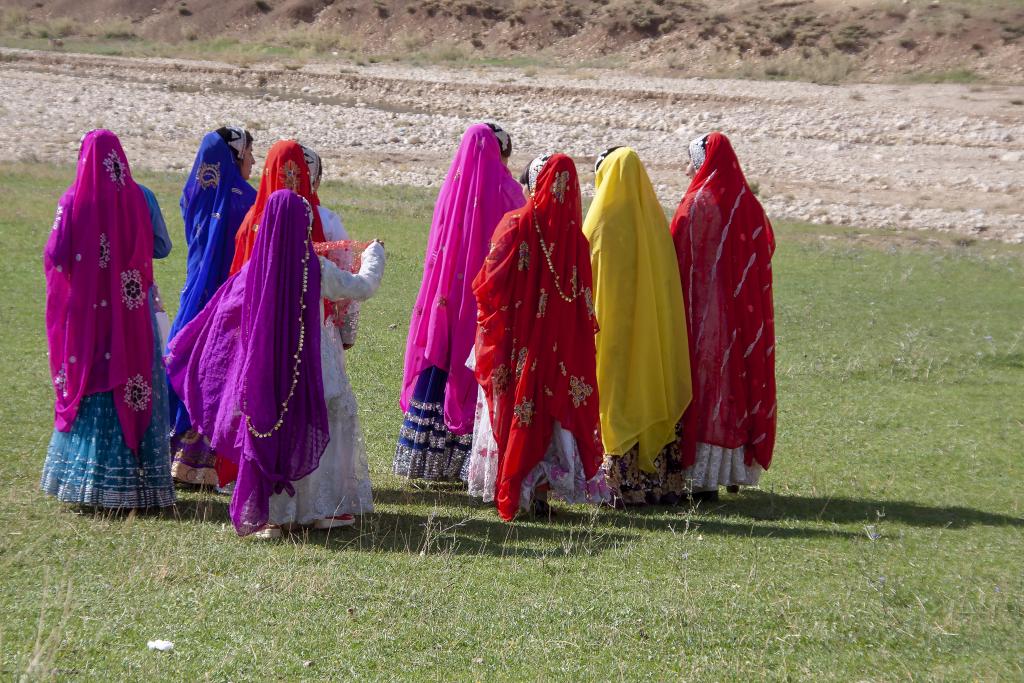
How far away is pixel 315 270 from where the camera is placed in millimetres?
5953

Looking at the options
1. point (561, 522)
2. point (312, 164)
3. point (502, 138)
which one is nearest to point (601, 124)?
point (502, 138)

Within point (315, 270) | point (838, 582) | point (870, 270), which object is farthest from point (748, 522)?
point (870, 270)

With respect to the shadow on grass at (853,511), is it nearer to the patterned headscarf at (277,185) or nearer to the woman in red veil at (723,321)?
the woman in red veil at (723,321)

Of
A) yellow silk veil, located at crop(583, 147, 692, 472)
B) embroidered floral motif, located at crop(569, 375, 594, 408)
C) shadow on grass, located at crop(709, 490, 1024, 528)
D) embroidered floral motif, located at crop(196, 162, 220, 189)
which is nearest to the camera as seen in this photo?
embroidered floral motif, located at crop(569, 375, 594, 408)

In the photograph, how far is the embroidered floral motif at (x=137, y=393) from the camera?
6359 millimetres

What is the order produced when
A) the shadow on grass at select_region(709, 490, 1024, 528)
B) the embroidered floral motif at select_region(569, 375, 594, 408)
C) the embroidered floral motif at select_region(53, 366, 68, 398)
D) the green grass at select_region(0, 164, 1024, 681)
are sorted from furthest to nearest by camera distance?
the shadow on grass at select_region(709, 490, 1024, 528)
the embroidered floral motif at select_region(569, 375, 594, 408)
the embroidered floral motif at select_region(53, 366, 68, 398)
the green grass at select_region(0, 164, 1024, 681)

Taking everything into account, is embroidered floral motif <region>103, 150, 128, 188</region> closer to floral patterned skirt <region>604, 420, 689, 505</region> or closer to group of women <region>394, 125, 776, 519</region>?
group of women <region>394, 125, 776, 519</region>

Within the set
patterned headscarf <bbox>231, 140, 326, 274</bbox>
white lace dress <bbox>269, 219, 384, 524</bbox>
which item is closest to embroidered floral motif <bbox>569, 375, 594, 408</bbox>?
white lace dress <bbox>269, 219, 384, 524</bbox>

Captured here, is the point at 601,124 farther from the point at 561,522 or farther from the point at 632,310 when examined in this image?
the point at 561,522

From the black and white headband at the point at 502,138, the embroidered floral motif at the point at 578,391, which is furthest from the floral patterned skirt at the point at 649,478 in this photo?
the black and white headband at the point at 502,138

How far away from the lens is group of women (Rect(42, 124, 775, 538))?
5980 millimetres

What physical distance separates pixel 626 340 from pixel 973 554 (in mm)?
2049

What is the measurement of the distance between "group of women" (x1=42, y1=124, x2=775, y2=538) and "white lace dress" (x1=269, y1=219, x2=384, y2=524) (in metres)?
0.01

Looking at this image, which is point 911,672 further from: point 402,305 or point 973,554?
point 402,305
